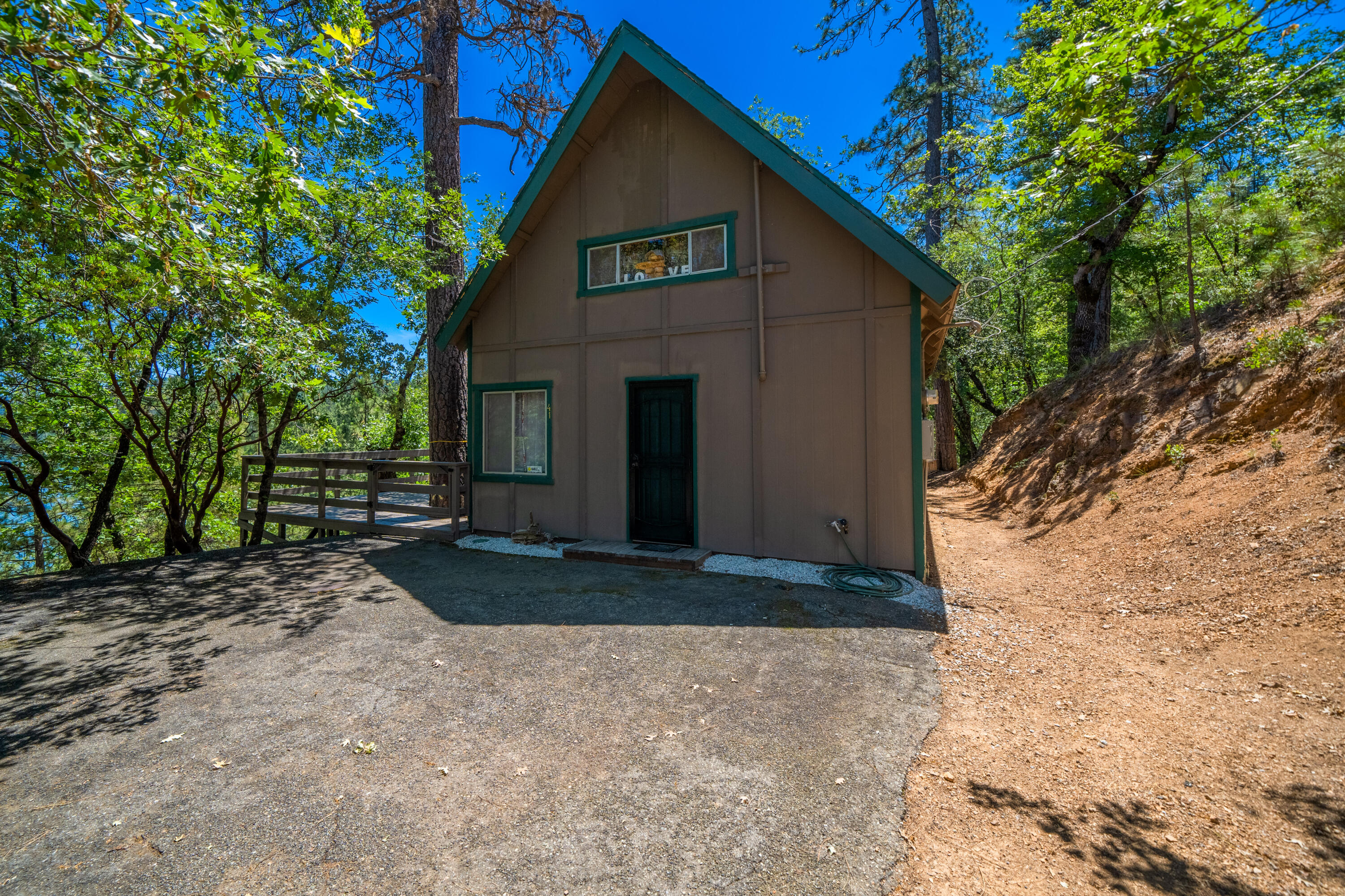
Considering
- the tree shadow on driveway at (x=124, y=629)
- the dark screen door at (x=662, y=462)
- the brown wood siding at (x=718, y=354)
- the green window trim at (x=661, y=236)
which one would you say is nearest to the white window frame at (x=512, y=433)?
the brown wood siding at (x=718, y=354)

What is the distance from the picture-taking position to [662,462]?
6723 mm

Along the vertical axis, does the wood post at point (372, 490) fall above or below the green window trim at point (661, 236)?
below

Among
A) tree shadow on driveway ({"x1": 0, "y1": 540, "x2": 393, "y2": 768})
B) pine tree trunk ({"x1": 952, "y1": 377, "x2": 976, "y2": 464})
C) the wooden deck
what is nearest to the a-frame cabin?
the wooden deck

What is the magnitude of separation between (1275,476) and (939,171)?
12316mm

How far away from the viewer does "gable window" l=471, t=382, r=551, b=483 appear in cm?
746

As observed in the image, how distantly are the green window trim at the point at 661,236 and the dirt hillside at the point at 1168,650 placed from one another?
4329mm

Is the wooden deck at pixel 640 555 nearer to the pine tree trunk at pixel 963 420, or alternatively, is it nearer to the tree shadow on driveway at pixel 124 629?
the tree shadow on driveway at pixel 124 629

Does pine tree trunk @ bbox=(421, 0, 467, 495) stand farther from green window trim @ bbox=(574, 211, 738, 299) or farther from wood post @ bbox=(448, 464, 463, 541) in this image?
green window trim @ bbox=(574, 211, 738, 299)

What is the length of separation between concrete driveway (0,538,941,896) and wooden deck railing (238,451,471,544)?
2.69 meters

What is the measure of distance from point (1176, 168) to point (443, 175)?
427 inches

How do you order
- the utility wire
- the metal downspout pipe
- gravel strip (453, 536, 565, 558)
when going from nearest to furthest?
the utility wire, the metal downspout pipe, gravel strip (453, 536, 565, 558)

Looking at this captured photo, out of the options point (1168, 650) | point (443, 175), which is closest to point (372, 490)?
point (443, 175)

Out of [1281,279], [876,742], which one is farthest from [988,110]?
[876,742]

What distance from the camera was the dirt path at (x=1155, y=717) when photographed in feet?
6.45
